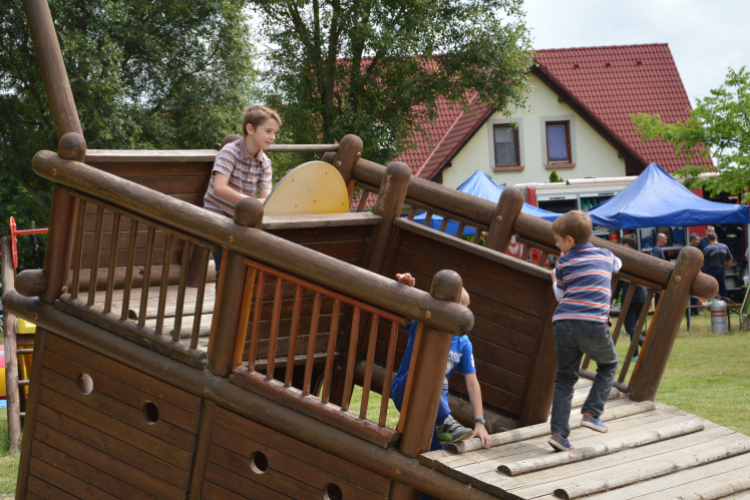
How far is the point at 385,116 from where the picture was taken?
19.2 m

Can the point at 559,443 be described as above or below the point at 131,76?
below

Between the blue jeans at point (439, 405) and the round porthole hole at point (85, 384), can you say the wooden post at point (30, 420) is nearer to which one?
the round porthole hole at point (85, 384)

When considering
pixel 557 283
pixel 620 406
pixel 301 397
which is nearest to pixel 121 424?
pixel 301 397

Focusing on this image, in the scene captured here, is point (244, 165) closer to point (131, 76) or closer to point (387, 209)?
point (387, 209)

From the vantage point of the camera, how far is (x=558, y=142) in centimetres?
2673

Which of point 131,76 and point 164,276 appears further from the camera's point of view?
point 131,76

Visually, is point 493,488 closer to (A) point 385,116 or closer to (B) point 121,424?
(B) point 121,424

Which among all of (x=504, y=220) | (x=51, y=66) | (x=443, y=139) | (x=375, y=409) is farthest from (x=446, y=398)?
(x=443, y=139)

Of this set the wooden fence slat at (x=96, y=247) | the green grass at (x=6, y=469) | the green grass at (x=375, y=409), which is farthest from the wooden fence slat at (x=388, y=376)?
the green grass at (x=375, y=409)

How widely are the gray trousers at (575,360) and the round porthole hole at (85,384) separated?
2470 millimetres

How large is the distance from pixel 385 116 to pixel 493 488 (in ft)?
54.6

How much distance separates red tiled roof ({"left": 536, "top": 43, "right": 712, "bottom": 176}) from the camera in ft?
88.0

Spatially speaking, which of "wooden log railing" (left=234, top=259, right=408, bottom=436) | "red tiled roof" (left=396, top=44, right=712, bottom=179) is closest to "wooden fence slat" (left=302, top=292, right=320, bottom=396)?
"wooden log railing" (left=234, top=259, right=408, bottom=436)

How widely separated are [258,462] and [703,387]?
6470 millimetres
